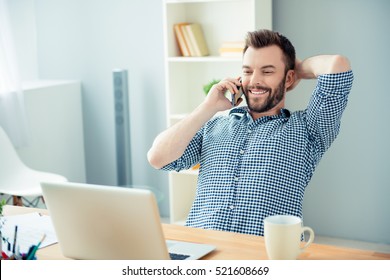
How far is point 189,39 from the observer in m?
4.38

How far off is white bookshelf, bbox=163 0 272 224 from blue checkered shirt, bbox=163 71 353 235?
173cm

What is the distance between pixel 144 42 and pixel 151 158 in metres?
2.40

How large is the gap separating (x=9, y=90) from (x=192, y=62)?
120cm

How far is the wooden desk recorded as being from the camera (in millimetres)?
1806

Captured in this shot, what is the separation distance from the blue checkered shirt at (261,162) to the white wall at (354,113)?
1.70 metres

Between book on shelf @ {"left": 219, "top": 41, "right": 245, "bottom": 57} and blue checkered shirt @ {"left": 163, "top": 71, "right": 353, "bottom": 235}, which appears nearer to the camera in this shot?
blue checkered shirt @ {"left": 163, "top": 71, "right": 353, "bottom": 235}

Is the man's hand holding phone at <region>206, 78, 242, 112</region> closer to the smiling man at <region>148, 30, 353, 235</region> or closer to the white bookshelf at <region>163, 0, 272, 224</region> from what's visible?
the smiling man at <region>148, 30, 353, 235</region>

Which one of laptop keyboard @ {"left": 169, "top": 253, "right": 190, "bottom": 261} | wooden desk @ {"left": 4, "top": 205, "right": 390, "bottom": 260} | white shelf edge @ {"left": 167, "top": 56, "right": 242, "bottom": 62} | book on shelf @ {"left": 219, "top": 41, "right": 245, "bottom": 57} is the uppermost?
book on shelf @ {"left": 219, "top": 41, "right": 245, "bottom": 57}

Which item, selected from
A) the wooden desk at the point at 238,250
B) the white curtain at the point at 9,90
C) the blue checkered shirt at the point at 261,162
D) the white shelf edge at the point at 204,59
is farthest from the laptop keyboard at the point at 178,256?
the white curtain at the point at 9,90

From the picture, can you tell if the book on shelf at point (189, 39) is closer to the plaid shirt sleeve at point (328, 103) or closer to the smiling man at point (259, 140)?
the smiling man at point (259, 140)

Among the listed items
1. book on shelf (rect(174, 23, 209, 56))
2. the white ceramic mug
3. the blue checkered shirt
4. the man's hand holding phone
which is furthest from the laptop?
book on shelf (rect(174, 23, 209, 56))

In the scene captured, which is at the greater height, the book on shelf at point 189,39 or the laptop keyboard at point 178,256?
the book on shelf at point 189,39

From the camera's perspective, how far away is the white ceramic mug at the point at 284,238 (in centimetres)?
166
